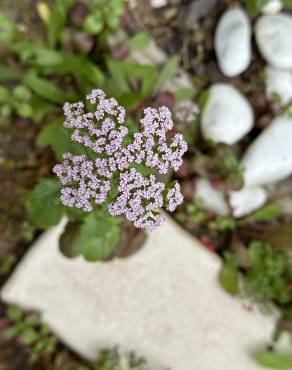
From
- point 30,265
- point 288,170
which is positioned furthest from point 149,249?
point 288,170

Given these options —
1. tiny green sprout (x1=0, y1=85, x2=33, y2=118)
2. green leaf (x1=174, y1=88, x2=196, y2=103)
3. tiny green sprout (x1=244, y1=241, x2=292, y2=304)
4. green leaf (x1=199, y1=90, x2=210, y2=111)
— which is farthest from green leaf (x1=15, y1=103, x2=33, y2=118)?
tiny green sprout (x1=244, y1=241, x2=292, y2=304)

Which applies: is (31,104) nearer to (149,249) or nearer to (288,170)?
(149,249)

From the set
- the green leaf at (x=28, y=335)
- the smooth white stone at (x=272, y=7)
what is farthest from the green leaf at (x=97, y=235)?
the smooth white stone at (x=272, y=7)

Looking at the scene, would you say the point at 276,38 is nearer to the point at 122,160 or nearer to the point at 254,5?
the point at 254,5

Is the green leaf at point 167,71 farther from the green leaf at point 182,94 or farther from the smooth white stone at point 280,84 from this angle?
the smooth white stone at point 280,84

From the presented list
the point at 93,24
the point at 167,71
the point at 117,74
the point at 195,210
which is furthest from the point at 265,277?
the point at 93,24
